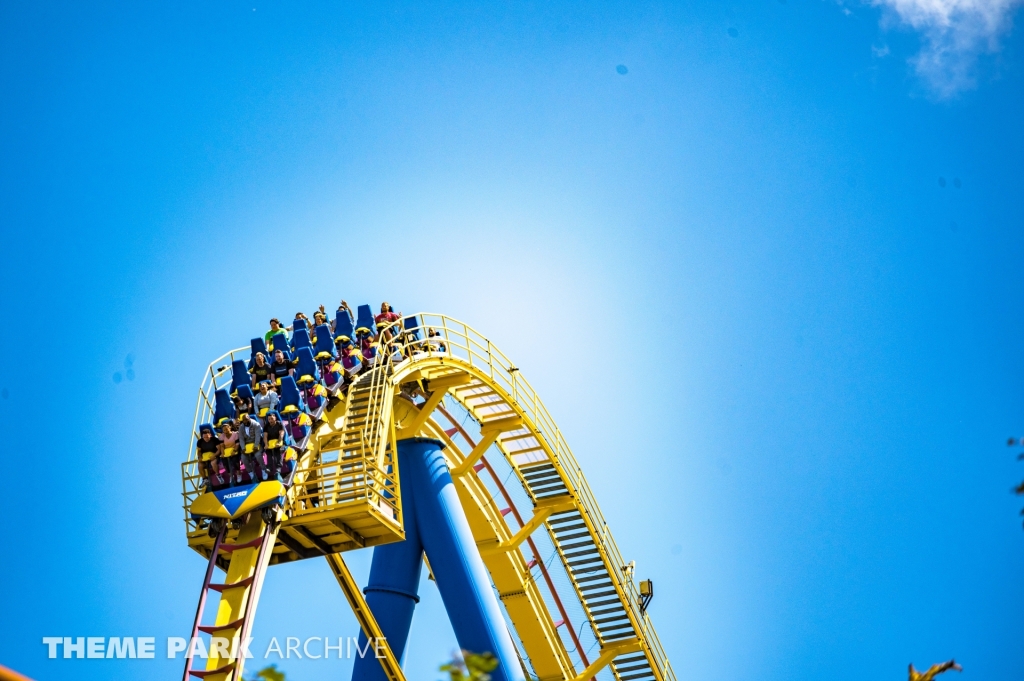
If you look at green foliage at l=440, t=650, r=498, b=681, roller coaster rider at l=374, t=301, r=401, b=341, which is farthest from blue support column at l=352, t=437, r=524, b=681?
green foliage at l=440, t=650, r=498, b=681

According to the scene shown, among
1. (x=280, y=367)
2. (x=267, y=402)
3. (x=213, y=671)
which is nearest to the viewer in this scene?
(x=213, y=671)

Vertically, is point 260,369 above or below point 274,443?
above

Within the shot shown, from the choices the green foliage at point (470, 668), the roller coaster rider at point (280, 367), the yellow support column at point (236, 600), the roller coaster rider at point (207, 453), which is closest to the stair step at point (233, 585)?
the yellow support column at point (236, 600)

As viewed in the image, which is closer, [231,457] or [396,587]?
[231,457]

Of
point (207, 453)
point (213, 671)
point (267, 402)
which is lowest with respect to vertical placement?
point (213, 671)

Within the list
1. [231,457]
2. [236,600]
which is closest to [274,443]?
[231,457]

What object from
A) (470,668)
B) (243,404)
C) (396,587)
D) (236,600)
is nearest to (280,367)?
(243,404)

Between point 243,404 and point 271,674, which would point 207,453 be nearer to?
point 243,404

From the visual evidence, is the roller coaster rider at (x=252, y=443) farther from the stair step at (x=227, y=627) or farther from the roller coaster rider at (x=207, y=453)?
the stair step at (x=227, y=627)

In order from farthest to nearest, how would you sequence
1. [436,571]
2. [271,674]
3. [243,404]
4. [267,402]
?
[436,571] < [243,404] < [267,402] < [271,674]

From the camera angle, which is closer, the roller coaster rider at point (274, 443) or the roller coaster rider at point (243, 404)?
the roller coaster rider at point (274, 443)

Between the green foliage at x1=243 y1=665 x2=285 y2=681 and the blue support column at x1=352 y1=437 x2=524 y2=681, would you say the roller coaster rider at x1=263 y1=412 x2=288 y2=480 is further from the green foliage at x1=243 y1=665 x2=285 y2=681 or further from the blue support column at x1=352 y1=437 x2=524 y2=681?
the green foliage at x1=243 y1=665 x2=285 y2=681

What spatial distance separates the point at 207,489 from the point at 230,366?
3167 mm

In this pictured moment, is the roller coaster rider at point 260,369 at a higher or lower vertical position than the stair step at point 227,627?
higher
